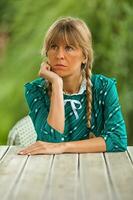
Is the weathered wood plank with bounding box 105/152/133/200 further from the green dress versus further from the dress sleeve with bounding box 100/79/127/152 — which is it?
the green dress

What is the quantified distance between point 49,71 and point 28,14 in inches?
84.8

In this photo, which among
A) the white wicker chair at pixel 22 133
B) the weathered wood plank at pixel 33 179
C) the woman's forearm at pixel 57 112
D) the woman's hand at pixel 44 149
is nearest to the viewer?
the weathered wood plank at pixel 33 179

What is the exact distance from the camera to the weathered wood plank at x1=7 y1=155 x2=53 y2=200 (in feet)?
4.28

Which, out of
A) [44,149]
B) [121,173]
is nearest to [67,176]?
[121,173]

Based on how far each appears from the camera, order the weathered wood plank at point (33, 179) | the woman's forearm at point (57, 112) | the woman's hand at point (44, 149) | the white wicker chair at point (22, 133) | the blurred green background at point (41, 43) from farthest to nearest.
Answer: the blurred green background at point (41, 43) → the white wicker chair at point (22, 133) → the woman's forearm at point (57, 112) → the woman's hand at point (44, 149) → the weathered wood plank at point (33, 179)

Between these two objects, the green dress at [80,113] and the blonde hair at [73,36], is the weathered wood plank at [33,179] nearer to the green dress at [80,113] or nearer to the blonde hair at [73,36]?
the green dress at [80,113]

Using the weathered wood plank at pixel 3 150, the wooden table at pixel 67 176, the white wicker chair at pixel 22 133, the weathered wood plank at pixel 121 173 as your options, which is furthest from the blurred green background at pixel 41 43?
the weathered wood plank at pixel 121 173

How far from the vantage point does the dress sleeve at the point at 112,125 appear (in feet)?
6.61

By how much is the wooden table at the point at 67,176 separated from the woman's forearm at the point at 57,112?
0.19 metres

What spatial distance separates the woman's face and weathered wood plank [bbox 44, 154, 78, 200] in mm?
377

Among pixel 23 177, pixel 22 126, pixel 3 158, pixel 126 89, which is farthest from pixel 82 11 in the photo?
pixel 23 177

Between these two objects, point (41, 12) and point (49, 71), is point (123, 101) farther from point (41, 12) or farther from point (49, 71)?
point (49, 71)

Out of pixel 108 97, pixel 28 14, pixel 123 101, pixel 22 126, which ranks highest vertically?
pixel 28 14

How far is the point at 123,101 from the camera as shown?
14.0 ft
